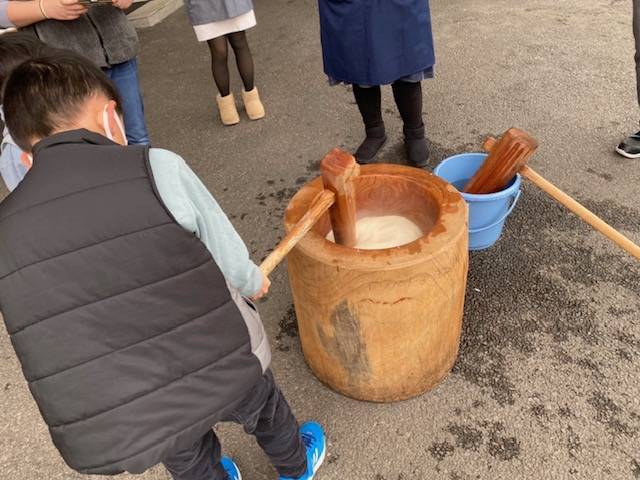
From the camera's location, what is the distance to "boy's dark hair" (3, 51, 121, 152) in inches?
34.1

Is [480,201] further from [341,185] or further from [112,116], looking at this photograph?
[112,116]

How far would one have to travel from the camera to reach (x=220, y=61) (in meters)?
2.78

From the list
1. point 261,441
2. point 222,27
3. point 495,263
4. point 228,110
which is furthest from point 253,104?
point 261,441

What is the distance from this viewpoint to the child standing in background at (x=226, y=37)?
252cm

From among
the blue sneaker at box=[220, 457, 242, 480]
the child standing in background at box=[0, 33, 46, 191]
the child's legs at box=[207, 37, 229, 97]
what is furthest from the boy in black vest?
the child's legs at box=[207, 37, 229, 97]

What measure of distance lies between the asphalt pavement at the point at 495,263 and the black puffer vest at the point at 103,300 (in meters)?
0.68

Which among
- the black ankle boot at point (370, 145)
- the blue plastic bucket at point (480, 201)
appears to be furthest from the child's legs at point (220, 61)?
the blue plastic bucket at point (480, 201)

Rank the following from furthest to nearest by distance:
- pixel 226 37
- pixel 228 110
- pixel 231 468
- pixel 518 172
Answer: pixel 228 110 → pixel 226 37 → pixel 518 172 → pixel 231 468

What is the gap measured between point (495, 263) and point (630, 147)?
39.1 inches

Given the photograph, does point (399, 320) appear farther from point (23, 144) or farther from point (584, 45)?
point (584, 45)

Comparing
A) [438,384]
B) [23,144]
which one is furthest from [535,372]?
[23,144]

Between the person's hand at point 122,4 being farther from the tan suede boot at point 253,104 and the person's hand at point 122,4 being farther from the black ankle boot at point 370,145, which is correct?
the tan suede boot at point 253,104

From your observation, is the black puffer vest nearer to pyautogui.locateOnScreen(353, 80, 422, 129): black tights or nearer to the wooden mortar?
the wooden mortar

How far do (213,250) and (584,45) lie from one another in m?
3.40
